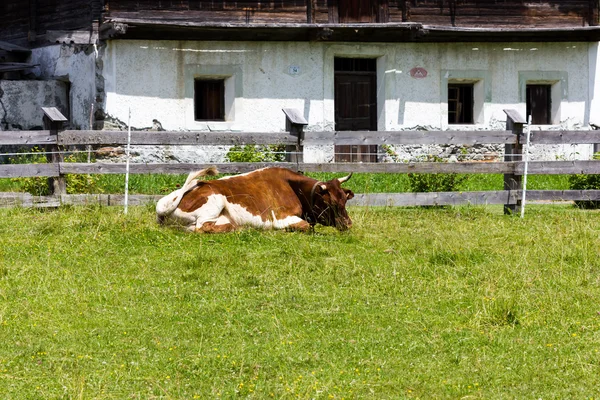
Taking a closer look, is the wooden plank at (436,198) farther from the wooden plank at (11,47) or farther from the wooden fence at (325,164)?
the wooden plank at (11,47)

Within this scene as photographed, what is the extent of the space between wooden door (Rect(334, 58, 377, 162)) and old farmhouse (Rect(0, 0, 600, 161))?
0.09ft

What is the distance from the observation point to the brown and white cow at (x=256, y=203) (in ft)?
31.9

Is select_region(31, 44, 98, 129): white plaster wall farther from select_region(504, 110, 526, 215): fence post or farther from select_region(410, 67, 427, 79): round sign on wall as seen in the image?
select_region(504, 110, 526, 215): fence post

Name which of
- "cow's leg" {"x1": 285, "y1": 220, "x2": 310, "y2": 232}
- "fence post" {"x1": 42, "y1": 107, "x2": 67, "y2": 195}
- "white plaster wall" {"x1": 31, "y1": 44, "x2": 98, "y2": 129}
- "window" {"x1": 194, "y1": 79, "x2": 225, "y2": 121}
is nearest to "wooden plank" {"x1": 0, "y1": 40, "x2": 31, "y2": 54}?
"white plaster wall" {"x1": 31, "y1": 44, "x2": 98, "y2": 129}

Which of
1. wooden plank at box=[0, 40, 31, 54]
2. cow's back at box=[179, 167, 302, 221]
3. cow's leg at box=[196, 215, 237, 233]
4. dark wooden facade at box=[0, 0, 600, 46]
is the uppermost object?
dark wooden facade at box=[0, 0, 600, 46]

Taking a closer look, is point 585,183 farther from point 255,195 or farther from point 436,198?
point 255,195

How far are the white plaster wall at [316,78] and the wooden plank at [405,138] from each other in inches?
287

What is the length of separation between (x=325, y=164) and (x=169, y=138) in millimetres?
2044

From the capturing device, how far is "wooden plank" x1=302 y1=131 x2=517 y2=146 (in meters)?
12.8

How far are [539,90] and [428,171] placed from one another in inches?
409

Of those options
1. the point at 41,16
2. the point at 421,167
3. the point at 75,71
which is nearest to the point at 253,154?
the point at 75,71

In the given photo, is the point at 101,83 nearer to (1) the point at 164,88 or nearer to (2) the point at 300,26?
(1) the point at 164,88

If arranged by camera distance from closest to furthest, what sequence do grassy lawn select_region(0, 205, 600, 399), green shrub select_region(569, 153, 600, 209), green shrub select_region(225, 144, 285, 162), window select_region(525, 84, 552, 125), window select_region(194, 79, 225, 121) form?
grassy lawn select_region(0, 205, 600, 399), green shrub select_region(569, 153, 600, 209), green shrub select_region(225, 144, 285, 162), window select_region(194, 79, 225, 121), window select_region(525, 84, 552, 125)

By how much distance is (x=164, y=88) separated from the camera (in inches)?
766
